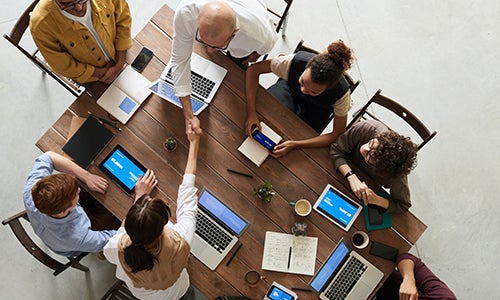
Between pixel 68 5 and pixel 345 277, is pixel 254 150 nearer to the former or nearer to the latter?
pixel 345 277

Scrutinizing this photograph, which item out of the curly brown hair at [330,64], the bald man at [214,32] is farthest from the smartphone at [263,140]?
the curly brown hair at [330,64]

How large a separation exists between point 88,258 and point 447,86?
332cm

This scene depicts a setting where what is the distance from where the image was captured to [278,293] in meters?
2.30

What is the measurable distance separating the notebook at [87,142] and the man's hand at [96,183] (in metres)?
0.09

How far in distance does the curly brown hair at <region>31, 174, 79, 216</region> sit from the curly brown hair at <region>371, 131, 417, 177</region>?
159 centimetres

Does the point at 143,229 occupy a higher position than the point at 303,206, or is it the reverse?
the point at 303,206

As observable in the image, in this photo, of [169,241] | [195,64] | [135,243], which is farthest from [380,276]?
[195,64]

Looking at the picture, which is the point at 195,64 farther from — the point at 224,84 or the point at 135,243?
the point at 135,243

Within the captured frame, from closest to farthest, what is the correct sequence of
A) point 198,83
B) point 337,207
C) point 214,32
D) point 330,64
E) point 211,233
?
point 214,32 < point 330,64 < point 211,233 < point 337,207 < point 198,83

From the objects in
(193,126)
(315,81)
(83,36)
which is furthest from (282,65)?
(83,36)

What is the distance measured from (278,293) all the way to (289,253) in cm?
23

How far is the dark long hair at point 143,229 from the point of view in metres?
1.76

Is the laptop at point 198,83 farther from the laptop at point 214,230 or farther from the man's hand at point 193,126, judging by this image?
the laptop at point 214,230

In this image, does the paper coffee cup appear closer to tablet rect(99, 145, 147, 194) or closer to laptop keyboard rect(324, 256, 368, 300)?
laptop keyboard rect(324, 256, 368, 300)
